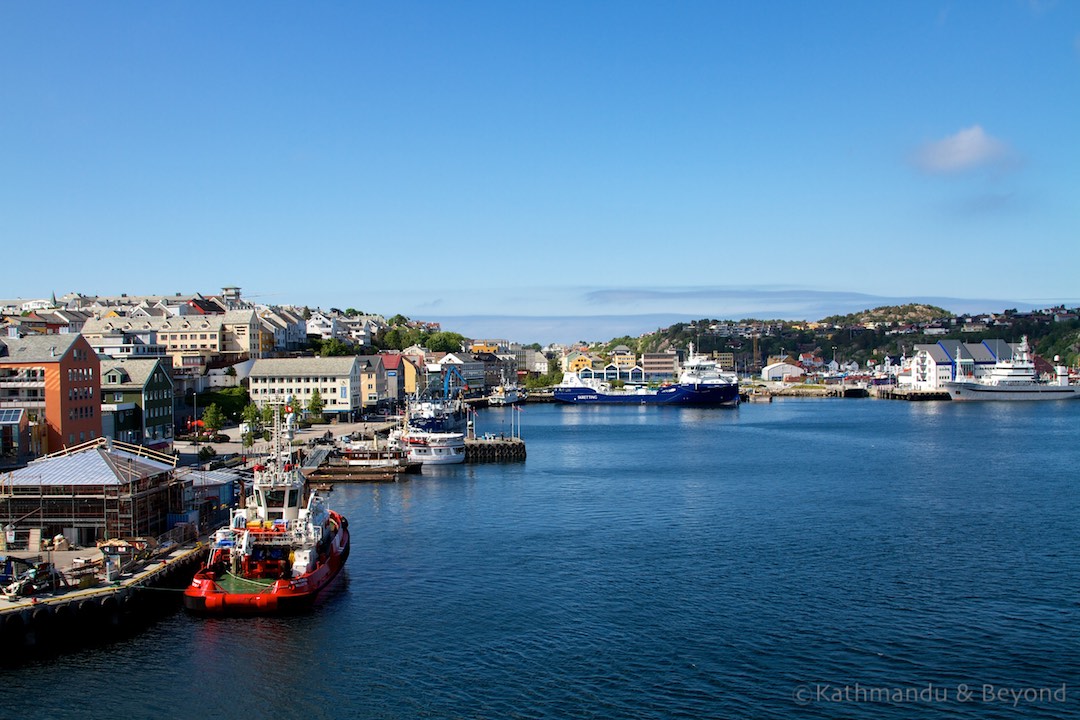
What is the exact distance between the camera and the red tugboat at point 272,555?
783 inches

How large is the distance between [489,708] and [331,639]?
183 inches

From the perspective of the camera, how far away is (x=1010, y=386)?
100312mm

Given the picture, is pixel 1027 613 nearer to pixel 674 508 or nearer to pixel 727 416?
pixel 674 508

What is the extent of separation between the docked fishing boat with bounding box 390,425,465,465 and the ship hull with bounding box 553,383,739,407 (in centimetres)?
5425

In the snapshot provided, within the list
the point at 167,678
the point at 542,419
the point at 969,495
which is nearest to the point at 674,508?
the point at 969,495

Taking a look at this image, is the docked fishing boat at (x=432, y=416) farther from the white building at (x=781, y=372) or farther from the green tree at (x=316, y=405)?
the white building at (x=781, y=372)

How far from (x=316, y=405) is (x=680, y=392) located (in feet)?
157

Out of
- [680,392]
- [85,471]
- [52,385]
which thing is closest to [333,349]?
[680,392]

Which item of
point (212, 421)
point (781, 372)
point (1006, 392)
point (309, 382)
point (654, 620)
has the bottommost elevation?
point (654, 620)

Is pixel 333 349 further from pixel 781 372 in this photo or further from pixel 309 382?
pixel 781 372

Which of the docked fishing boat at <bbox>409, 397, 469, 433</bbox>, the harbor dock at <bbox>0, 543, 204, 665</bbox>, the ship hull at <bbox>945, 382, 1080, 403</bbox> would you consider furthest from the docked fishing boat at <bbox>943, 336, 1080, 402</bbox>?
the harbor dock at <bbox>0, 543, 204, 665</bbox>

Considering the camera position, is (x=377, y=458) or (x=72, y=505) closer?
(x=72, y=505)

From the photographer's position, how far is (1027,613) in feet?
64.0

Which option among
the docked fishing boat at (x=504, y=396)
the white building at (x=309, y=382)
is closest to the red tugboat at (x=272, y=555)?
the white building at (x=309, y=382)
